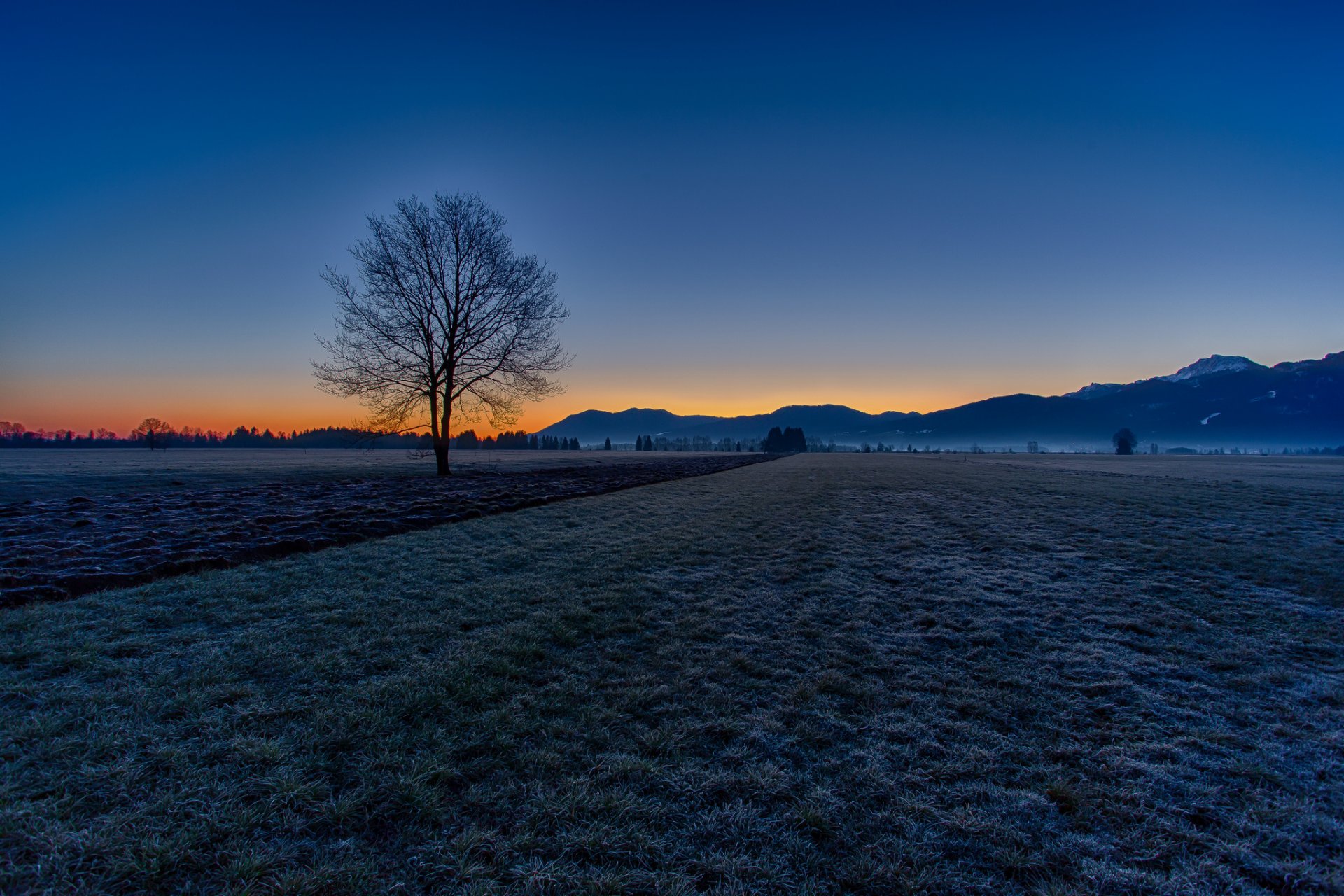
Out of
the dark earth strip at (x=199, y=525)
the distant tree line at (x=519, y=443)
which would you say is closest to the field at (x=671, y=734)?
the dark earth strip at (x=199, y=525)

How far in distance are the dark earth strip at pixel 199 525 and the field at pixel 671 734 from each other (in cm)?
106

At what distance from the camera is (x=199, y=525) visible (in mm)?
12609

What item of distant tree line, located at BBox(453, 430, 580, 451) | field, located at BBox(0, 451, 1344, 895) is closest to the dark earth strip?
field, located at BBox(0, 451, 1344, 895)

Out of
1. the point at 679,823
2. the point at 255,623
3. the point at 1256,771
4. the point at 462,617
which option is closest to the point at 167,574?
the point at 255,623

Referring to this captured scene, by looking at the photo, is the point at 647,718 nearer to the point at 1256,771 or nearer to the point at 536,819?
the point at 536,819

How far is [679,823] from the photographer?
346cm

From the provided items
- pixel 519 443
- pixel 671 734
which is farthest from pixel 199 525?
pixel 519 443

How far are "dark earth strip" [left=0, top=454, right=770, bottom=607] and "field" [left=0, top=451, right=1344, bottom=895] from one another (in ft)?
3.46

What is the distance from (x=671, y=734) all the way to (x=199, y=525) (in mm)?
14143

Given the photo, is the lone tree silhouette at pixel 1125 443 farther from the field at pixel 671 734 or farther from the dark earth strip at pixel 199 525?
the dark earth strip at pixel 199 525

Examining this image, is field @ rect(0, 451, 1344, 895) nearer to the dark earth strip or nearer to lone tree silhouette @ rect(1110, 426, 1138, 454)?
the dark earth strip

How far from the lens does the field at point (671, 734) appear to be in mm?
3096

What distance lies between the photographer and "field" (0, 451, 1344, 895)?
3.10m

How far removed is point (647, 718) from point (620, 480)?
91.3ft
